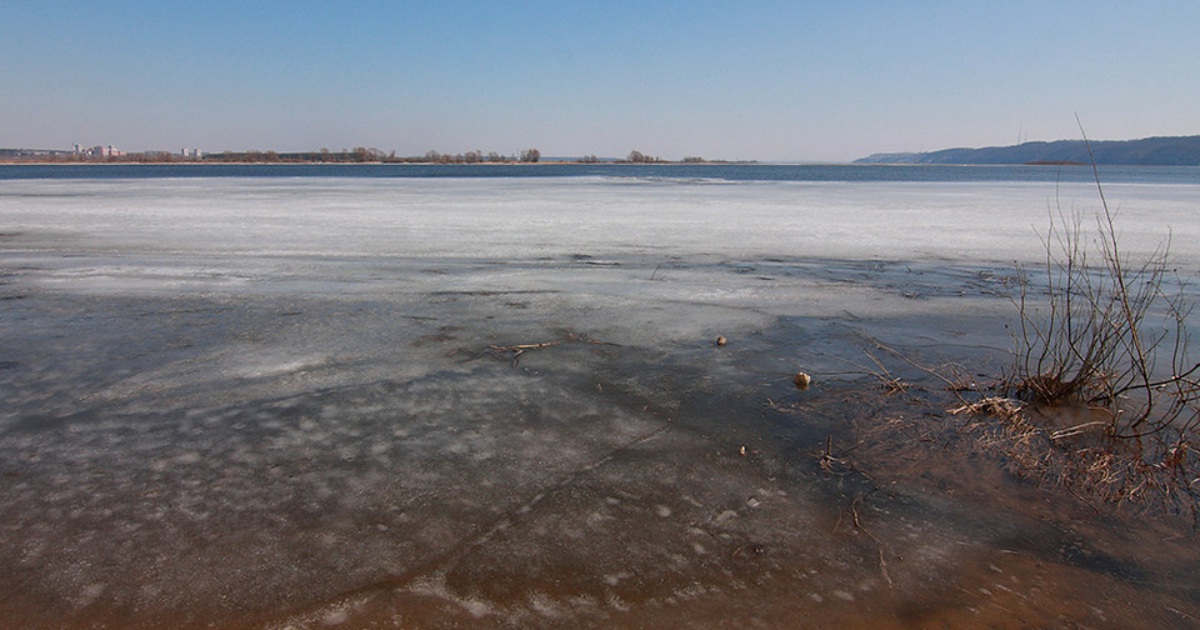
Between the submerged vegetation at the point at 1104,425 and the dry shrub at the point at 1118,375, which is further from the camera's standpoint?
the dry shrub at the point at 1118,375

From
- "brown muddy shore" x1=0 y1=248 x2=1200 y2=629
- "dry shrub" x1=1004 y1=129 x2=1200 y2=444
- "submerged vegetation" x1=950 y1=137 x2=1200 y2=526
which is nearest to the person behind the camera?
"brown muddy shore" x1=0 y1=248 x2=1200 y2=629

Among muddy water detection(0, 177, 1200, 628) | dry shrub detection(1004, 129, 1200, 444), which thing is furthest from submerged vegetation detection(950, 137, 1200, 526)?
muddy water detection(0, 177, 1200, 628)

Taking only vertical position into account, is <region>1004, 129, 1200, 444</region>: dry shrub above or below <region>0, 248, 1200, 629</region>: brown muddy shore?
above

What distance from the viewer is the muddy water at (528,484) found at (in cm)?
210

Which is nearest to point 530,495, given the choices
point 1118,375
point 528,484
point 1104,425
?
point 528,484

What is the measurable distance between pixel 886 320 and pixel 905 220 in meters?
9.13

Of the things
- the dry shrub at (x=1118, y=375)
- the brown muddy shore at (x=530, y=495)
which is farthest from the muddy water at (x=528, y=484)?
the dry shrub at (x=1118, y=375)

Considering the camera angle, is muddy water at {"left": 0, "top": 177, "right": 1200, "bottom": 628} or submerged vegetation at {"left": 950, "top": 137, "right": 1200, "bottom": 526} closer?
muddy water at {"left": 0, "top": 177, "right": 1200, "bottom": 628}

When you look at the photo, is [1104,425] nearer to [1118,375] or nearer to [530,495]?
[1118,375]

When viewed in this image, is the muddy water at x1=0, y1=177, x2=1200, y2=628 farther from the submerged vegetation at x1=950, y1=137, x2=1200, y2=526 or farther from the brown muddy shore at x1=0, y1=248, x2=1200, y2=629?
the submerged vegetation at x1=950, y1=137, x2=1200, y2=526

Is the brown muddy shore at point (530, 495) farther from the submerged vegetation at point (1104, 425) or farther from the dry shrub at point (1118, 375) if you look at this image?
the dry shrub at point (1118, 375)

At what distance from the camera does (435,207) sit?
16.1 meters

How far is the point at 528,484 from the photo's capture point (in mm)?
2818

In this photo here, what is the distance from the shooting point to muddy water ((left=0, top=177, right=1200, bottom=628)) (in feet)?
6.89
